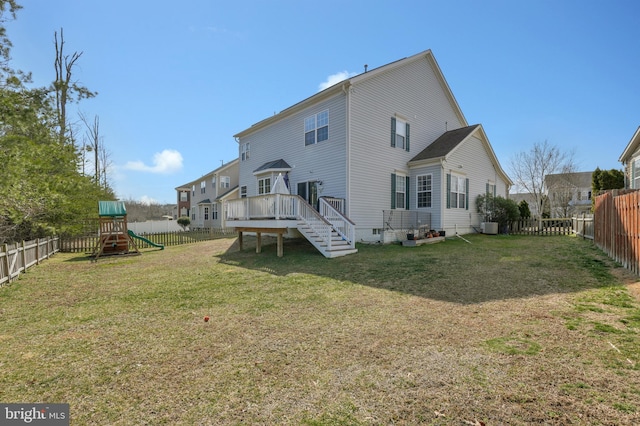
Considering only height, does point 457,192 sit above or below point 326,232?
above

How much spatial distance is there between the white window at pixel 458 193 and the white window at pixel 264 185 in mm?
9949

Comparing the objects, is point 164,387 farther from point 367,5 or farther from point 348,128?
point 367,5

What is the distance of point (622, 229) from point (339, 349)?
7.90 meters

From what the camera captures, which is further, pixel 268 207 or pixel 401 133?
pixel 401 133

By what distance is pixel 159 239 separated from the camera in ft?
60.2

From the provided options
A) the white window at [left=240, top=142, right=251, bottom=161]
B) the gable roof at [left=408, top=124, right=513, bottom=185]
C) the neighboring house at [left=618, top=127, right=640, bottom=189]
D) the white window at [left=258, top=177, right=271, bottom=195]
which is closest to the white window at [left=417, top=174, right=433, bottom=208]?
the gable roof at [left=408, top=124, right=513, bottom=185]

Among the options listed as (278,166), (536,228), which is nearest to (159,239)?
(278,166)

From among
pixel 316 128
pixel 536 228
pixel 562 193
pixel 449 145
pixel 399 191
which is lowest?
pixel 536 228

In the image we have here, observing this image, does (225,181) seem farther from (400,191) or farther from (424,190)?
(424,190)

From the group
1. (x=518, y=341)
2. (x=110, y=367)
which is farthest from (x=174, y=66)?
(x=518, y=341)

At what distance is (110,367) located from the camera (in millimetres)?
3379

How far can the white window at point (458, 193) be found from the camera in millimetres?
15656

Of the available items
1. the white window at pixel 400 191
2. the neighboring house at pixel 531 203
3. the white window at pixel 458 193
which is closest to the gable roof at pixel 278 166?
the white window at pixel 400 191

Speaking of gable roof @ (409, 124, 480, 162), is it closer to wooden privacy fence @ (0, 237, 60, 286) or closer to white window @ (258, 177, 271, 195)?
white window @ (258, 177, 271, 195)
